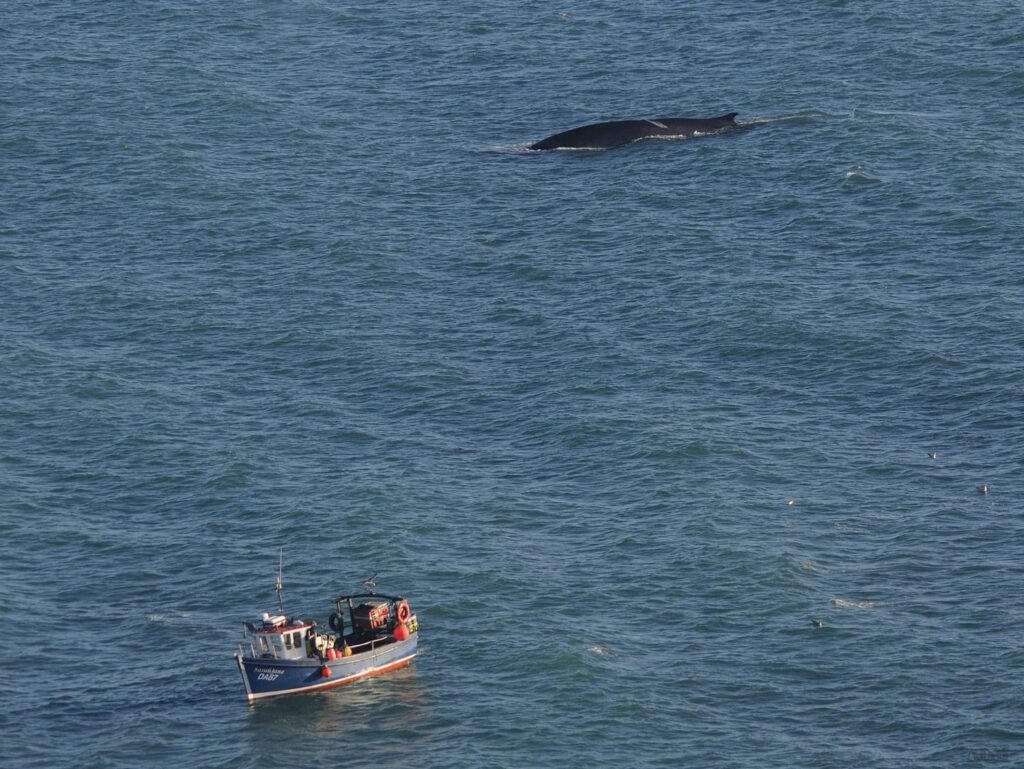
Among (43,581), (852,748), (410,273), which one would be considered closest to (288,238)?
(410,273)

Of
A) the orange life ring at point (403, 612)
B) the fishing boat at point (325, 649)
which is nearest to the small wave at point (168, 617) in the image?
the fishing boat at point (325, 649)

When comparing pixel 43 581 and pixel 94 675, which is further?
pixel 43 581

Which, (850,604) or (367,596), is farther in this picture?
(850,604)

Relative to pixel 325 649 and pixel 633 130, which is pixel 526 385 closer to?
pixel 325 649

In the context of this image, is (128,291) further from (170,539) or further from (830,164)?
(830,164)

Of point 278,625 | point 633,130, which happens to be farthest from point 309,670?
point 633,130

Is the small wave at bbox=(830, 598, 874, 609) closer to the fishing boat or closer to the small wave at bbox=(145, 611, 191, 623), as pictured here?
the fishing boat

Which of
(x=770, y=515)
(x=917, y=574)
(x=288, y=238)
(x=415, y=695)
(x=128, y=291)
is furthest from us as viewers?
(x=288, y=238)
